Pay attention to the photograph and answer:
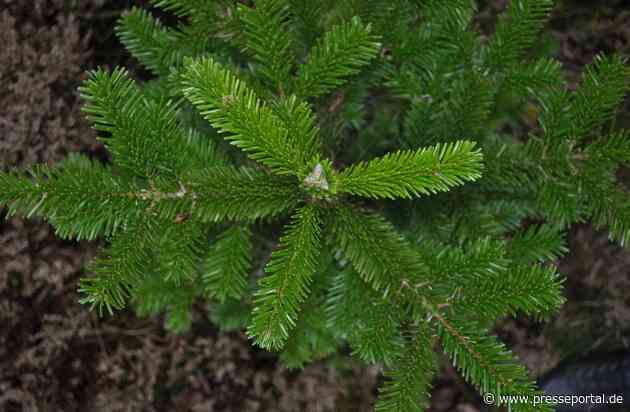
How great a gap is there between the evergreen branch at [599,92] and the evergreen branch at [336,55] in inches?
28.3

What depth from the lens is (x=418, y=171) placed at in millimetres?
1257

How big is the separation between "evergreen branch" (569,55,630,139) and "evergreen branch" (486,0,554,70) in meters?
0.22

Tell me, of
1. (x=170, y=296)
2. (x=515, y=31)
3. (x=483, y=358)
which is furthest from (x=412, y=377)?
(x=170, y=296)

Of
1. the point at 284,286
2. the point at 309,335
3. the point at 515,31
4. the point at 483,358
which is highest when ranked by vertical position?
the point at 515,31

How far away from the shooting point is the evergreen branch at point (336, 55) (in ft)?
4.71

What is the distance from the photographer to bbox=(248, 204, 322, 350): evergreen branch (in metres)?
1.36

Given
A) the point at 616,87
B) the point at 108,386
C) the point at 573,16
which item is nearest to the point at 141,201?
the point at 616,87

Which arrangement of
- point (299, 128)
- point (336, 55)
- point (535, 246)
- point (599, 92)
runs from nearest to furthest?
1. point (299, 128)
2. point (336, 55)
3. point (599, 92)
4. point (535, 246)

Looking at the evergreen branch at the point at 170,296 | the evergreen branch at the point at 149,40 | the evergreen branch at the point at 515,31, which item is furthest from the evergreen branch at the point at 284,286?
the evergreen branch at the point at 170,296

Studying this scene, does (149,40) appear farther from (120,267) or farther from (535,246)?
(535,246)

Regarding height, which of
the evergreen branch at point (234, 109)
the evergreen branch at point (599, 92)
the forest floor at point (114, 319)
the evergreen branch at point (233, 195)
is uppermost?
the evergreen branch at point (234, 109)

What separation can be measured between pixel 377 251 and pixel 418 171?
0.39 metres

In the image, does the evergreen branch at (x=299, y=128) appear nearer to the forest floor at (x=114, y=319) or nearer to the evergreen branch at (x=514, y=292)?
the evergreen branch at (x=514, y=292)

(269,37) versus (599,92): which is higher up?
(269,37)
